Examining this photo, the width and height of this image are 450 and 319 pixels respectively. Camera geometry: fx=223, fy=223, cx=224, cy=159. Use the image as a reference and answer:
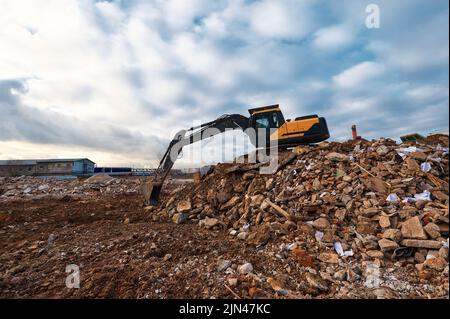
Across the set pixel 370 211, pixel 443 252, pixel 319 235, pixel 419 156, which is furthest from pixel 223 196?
pixel 419 156

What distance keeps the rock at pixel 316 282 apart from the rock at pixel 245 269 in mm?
900

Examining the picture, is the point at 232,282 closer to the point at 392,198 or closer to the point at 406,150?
the point at 392,198

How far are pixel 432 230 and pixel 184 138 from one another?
24.7 feet

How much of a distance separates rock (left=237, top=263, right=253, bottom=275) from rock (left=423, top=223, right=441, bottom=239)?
317cm

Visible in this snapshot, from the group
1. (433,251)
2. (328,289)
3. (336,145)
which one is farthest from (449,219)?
(336,145)

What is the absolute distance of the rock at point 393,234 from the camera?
3967 millimetres

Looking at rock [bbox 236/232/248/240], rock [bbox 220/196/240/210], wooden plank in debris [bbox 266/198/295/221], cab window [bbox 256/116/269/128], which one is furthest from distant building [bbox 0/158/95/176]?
wooden plank in debris [bbox 266/198/295/221]

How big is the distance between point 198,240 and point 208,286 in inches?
71.3

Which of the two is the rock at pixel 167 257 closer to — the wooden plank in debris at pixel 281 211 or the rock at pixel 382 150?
the wooden plank in debris at pixel 281 211

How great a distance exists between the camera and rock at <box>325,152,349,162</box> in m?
6.43

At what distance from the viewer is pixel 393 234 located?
399cm

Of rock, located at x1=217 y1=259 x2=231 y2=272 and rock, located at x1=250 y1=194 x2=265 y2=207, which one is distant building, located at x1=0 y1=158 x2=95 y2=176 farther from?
rock, located at x1=217 y1=259 x2=231 y2=272

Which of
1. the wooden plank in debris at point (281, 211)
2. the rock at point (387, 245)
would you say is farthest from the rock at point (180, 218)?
the rock at point (387, 245)
